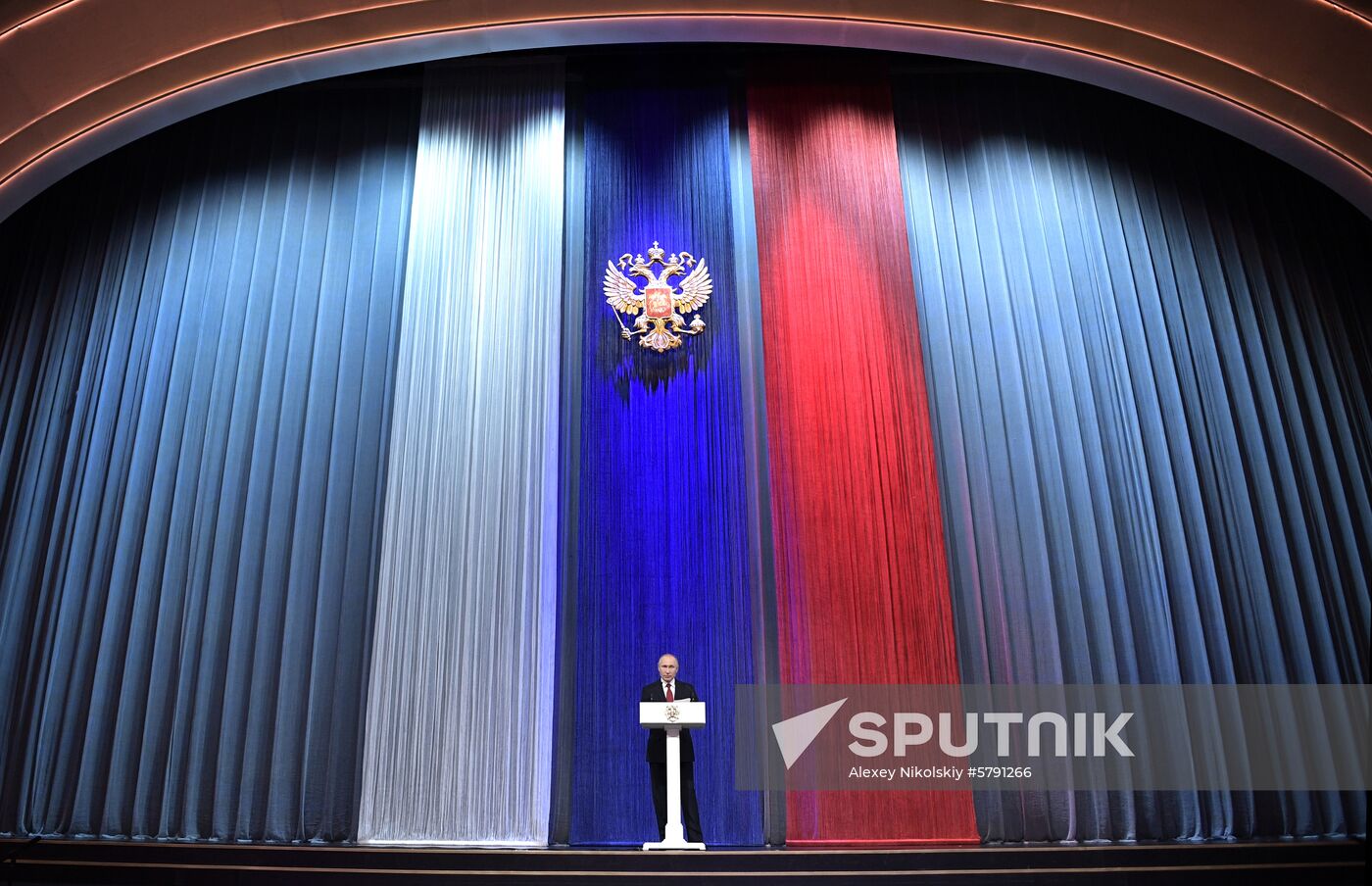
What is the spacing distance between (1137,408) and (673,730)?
14.7 feet

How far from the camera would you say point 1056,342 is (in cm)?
773

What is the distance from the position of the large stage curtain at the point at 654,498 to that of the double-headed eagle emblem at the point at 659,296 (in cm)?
8

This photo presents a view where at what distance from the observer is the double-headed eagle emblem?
7703mm

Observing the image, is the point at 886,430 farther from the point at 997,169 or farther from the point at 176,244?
the point at 176,244

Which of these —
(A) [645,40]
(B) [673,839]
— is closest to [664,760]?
(B) [673,839]

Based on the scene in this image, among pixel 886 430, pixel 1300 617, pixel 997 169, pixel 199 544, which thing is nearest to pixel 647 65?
pixel 997 169

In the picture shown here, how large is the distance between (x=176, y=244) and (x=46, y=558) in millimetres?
2844

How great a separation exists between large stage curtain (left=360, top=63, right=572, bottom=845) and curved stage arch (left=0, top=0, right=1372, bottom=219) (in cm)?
93

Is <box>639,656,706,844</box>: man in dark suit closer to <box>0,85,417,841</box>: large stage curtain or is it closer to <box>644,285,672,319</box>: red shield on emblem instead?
<box>0,85,417,841</box>: large stage curtain

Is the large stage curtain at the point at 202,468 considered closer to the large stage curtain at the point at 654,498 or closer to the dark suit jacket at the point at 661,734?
the large stage curtain at the point at 654,498

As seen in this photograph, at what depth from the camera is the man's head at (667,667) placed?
20.8ft
